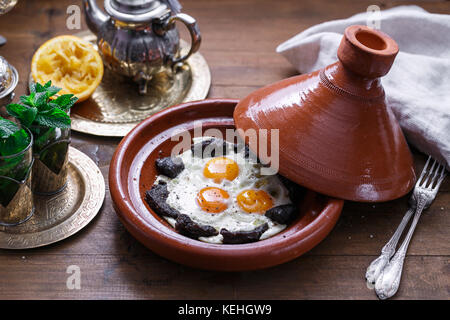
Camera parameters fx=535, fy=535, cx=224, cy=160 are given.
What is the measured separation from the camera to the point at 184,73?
2.18 m

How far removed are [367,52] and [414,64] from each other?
0.63 m

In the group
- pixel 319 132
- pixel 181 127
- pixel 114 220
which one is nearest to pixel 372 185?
pixel 319 132

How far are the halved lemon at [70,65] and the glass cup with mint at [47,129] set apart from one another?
39 cm

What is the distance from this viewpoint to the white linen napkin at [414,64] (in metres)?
1.81

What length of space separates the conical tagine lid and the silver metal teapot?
0.53 m

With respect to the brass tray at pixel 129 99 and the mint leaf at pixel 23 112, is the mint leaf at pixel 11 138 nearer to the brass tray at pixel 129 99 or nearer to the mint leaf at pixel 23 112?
the mint leaf at pixel 23 112

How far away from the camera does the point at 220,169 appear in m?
1.65

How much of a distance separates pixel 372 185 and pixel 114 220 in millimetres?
762

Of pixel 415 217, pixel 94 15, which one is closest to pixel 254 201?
pixel 415 217

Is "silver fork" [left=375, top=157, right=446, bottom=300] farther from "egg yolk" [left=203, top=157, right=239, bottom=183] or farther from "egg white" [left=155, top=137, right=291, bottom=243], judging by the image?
"egg yolk" [left=203, top=157, right=239, bottom=183]

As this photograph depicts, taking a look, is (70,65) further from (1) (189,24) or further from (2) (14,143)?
(2) (14,143)

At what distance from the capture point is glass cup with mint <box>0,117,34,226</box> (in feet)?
4.54

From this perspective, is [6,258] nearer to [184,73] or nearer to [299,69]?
[184,73]

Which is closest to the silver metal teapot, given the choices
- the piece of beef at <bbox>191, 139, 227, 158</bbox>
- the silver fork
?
the piece of beef at <bbox>191, 139, 227, 158</bbox>
